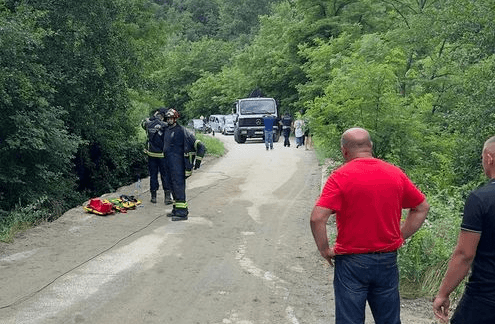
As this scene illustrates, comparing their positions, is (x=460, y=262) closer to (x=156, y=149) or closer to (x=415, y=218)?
(x=415, y=218)

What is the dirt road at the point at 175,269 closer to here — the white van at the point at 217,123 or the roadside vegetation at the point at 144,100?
the roadside vegetation at the point at 144,100

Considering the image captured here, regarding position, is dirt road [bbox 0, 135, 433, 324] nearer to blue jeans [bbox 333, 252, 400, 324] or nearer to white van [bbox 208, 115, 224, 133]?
blue jeans [bbox 333, 252, 400, 324]

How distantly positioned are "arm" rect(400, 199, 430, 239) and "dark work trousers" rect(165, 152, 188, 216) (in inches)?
259

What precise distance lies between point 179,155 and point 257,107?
70.1ft

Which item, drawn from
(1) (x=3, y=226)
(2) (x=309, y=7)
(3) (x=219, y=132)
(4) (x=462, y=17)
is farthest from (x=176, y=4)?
(1) (x=3, y=226)

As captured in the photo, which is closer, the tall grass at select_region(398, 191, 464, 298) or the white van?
the tall grass at select_region(398, 191, 464, 298)

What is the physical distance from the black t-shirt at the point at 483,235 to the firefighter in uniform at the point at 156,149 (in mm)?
8949

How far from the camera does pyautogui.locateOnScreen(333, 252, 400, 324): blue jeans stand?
3969mm

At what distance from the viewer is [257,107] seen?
3162cm

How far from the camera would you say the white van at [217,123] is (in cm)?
4788

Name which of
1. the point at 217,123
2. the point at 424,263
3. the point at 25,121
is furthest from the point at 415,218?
the point at 217,123

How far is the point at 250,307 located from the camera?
616 cm

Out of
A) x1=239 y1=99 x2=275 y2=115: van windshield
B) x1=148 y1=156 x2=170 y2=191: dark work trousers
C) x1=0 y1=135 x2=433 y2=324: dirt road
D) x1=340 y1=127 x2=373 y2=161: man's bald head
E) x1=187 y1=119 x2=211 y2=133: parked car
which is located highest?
x1=340 y1=127 x2=373 y2=161: man's bald head

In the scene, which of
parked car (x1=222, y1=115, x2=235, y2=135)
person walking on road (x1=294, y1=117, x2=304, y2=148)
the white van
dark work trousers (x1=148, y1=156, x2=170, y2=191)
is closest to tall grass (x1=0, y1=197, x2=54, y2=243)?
dark work trousers (x1=148, y1=156, x2=170, y2=191)
